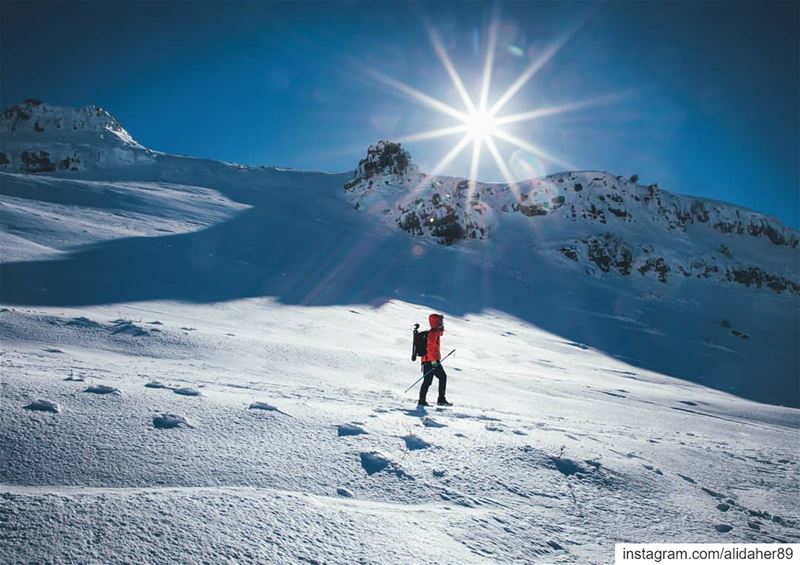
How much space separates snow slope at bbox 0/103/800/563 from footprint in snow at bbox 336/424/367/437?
28mm

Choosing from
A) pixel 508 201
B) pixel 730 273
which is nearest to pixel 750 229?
pixel 730 273

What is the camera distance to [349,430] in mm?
3945

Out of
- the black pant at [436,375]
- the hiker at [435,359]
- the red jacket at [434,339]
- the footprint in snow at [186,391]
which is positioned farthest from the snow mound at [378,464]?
the red jacket at [434,339]

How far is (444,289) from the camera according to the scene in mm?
Answer: 22750

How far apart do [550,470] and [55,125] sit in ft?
226

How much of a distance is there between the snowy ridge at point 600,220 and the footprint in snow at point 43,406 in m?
34.9

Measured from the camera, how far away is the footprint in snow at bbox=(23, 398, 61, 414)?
322 cm

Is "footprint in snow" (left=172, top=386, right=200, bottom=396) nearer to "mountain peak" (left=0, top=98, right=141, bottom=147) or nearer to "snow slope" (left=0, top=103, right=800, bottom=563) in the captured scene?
"snow slope" (left=0, top=103, right=800, bottom=563)

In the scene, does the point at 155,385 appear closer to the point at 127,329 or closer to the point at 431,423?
the point at 431,423

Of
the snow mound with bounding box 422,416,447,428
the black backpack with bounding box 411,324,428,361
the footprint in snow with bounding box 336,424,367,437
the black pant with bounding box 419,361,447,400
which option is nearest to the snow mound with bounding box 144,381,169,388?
the footprint in snow with bounding box 336,424,367,437

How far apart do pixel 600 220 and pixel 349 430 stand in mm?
50341

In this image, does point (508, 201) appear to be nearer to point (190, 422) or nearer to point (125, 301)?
point (125, 301)

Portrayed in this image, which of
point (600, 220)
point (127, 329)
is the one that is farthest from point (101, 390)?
point (600, 220)

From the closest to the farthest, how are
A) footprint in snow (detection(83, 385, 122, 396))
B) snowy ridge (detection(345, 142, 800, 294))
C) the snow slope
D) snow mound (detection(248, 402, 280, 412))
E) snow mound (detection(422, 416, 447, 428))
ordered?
the snow slope, footprint in snow (detection(83, 385, 122, 396)), snow mound (detection(248, 402, 280, 412)), snow mound (detection(422, 416, 447, 428)), snowy ridge (detection(345, 142, 800, 294))
